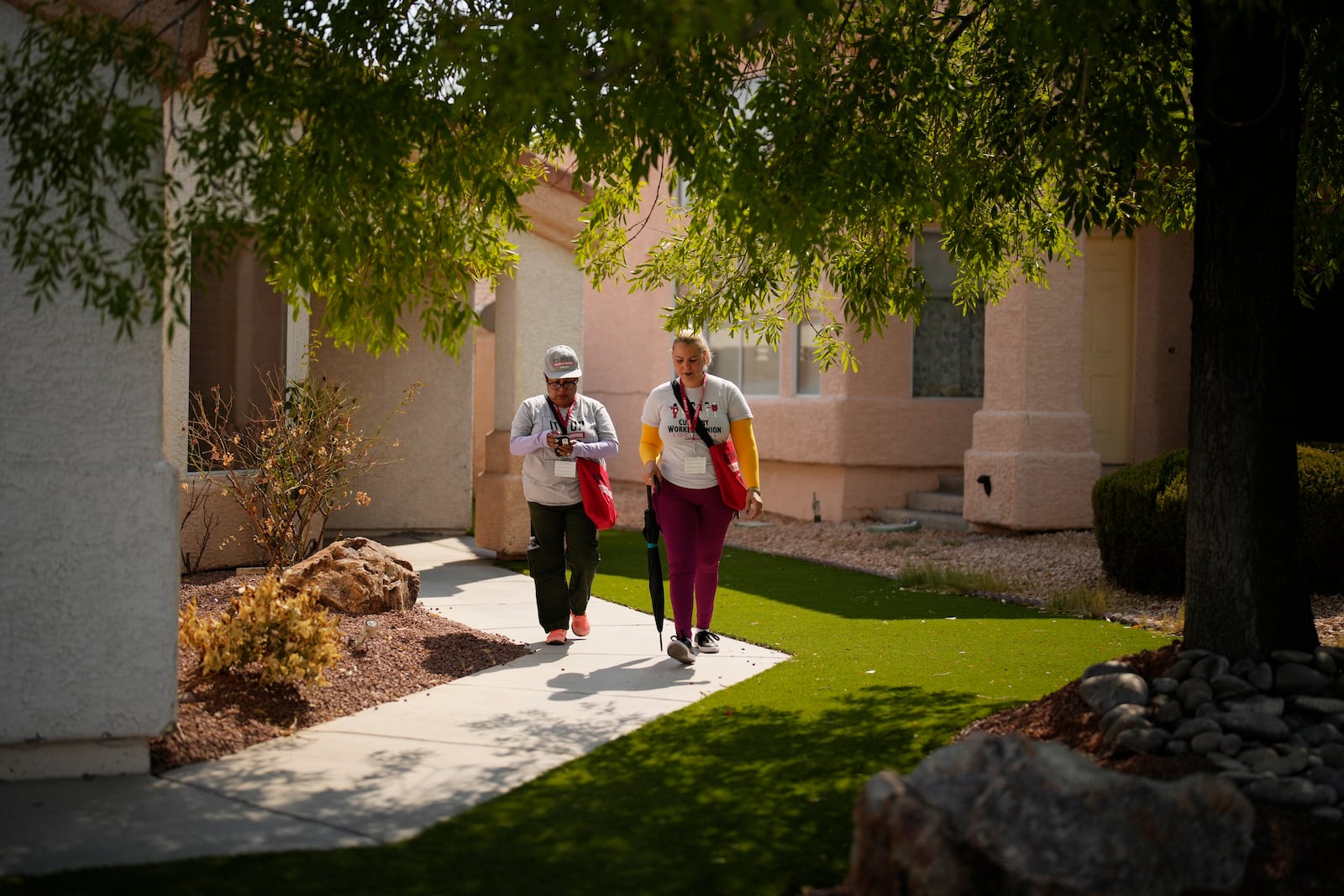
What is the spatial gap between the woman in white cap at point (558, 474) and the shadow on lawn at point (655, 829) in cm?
194

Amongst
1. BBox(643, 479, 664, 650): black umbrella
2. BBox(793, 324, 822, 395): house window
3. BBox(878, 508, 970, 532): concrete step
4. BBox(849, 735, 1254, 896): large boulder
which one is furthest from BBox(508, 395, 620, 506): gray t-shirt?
A: BBox(793, 324, 822, 395): house window

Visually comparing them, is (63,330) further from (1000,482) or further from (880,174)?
(1000,482)

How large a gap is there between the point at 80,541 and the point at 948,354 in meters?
12.2

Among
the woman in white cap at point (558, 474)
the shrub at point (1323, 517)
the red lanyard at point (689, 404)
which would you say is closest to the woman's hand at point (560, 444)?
the woman in white cap at point (558, 474)

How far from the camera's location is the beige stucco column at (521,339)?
38.7ft

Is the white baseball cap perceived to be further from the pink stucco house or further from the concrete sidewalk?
the pink stucco house

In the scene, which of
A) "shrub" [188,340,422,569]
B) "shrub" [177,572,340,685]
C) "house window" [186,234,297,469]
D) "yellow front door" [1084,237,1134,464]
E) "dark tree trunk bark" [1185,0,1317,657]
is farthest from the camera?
"yellow front door" [1084,237,1134,464]

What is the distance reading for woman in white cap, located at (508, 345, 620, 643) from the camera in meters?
7.75

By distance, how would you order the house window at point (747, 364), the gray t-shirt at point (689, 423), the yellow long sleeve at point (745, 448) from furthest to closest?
the house window at point (747, 364) < the yellow long sleeve at point (745, 448) < the gray t-shirt at point (689, 423)

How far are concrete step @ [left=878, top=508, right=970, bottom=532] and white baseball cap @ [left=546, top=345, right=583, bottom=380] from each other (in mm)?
7385

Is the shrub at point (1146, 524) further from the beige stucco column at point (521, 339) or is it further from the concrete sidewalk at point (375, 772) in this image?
the beige stucco column at point (521, 339)

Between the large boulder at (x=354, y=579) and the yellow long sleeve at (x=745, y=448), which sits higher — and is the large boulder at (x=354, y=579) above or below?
below

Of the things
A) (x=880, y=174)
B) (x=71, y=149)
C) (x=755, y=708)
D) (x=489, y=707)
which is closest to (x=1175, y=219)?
(x=880, y=174)

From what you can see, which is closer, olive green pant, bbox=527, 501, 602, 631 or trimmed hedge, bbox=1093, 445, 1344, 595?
olive green pant, bbox=527, 501, 602, 631
